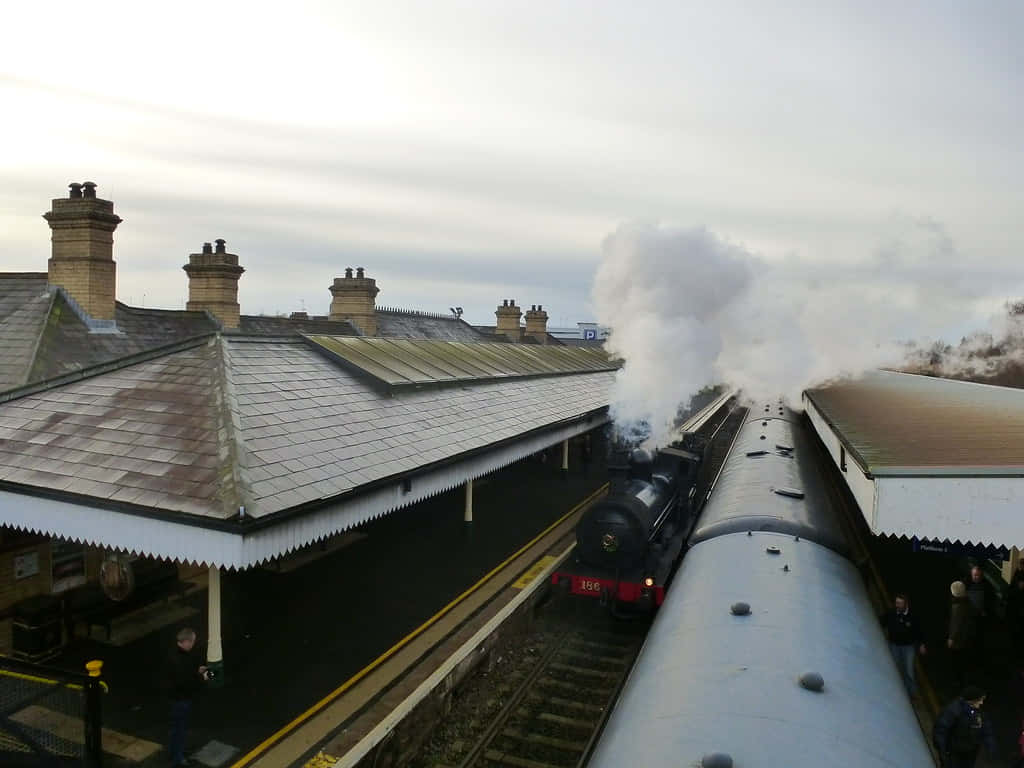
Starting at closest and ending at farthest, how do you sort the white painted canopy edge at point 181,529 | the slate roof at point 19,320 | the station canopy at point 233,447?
the white painted canopy edge at point 181,529, the station canopy at point 233,447, the slate roof at point 19,320

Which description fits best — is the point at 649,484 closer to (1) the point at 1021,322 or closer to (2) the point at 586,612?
(2) the point at 586,612

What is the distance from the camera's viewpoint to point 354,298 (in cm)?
2742

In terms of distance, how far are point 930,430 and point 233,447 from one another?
10.2 m

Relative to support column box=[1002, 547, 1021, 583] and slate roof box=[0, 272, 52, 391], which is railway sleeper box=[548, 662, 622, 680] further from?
slate roof box=[0, 272, 52, 391]

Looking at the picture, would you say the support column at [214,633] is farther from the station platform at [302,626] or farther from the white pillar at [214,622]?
the station platform at [302,626]

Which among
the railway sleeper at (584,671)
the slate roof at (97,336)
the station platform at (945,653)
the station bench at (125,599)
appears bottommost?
the railway sleeper at (584,671)

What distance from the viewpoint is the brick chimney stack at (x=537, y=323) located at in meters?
44.6

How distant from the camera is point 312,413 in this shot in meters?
11.0

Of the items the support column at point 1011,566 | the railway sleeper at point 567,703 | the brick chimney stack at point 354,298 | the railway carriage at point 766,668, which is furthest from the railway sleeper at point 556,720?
the brick chimney stack at point 354,298

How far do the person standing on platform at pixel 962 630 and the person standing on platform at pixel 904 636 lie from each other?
2.94 feet

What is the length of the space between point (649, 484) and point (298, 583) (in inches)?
250

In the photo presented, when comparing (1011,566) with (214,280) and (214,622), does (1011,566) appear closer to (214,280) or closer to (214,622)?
(214,622)

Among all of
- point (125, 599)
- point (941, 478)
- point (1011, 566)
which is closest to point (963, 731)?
point (941, 478)

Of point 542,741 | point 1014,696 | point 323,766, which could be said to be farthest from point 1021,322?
point 323,766
